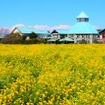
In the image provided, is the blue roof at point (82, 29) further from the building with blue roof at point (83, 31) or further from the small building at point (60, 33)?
the small building at point (60, 33)

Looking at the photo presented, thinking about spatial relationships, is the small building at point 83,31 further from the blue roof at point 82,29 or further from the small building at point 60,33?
the small building at point 60,33

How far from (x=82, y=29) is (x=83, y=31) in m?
1.12

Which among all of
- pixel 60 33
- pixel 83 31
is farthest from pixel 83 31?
pixel 60 33

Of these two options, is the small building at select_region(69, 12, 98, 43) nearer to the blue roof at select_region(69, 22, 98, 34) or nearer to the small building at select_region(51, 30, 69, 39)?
the blue roof at select_region(69, 22, 98, 34)

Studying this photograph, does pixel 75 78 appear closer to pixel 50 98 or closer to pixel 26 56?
pixel 50 98

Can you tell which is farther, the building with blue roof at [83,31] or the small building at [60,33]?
the small building at [60,33]

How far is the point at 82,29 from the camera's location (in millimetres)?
90438

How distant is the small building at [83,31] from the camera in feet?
292

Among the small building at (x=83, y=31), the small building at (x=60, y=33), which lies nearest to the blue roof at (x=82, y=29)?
the small building at (x=83, y=31)

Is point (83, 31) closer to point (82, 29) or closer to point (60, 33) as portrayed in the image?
point (82, 29)

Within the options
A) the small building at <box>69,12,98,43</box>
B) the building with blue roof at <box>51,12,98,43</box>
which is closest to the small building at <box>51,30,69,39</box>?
the building with blue roof at <box>51,12,98,43</box>

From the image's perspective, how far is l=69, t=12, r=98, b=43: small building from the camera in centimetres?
8912

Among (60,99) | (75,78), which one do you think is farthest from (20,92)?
(75,78)

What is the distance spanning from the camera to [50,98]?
9.11 meters
